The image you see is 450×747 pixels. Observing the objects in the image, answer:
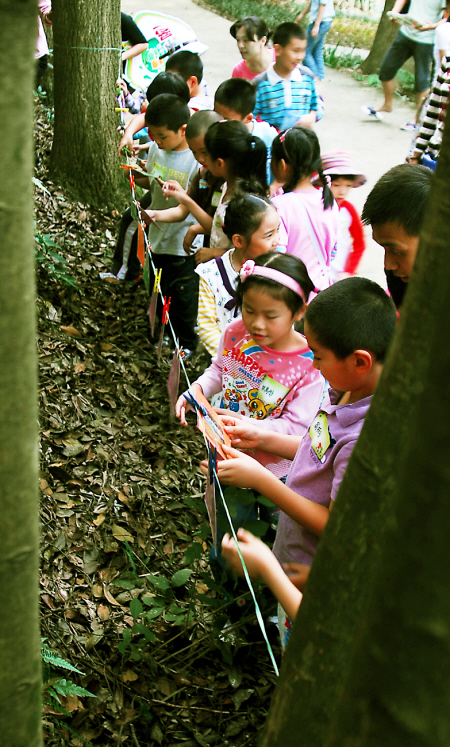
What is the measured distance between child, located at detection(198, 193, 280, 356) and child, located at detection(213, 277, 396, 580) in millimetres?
1120

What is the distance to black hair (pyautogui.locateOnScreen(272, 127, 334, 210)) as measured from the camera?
3561 millimetres

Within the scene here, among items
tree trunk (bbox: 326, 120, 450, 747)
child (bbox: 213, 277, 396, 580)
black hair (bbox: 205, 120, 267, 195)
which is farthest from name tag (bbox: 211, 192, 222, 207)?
tree trunk (bbox: 326, 120, 450, 747)

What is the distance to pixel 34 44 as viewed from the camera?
0.72m

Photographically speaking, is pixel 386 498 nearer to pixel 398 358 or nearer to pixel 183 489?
pixel 398 358

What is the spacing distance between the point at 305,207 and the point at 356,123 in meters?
7.17

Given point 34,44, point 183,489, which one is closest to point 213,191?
point 183,489

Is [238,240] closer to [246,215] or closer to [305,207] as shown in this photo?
[246,215]

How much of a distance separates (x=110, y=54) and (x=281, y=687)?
597 centimetres

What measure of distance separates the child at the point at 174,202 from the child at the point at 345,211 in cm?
88

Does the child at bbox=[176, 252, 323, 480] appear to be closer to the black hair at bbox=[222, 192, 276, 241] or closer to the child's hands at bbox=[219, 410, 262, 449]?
the child's hands at bbox=[219, 410, 262, 449]

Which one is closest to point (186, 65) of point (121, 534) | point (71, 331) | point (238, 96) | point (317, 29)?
point (238, 96)

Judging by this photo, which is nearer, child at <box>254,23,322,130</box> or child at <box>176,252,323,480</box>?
child at <box>176,252,323,480</box>

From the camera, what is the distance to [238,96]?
4414 millimetres

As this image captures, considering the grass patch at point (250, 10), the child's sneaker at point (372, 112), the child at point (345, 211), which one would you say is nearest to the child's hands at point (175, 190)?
the child at point (345, 211)
